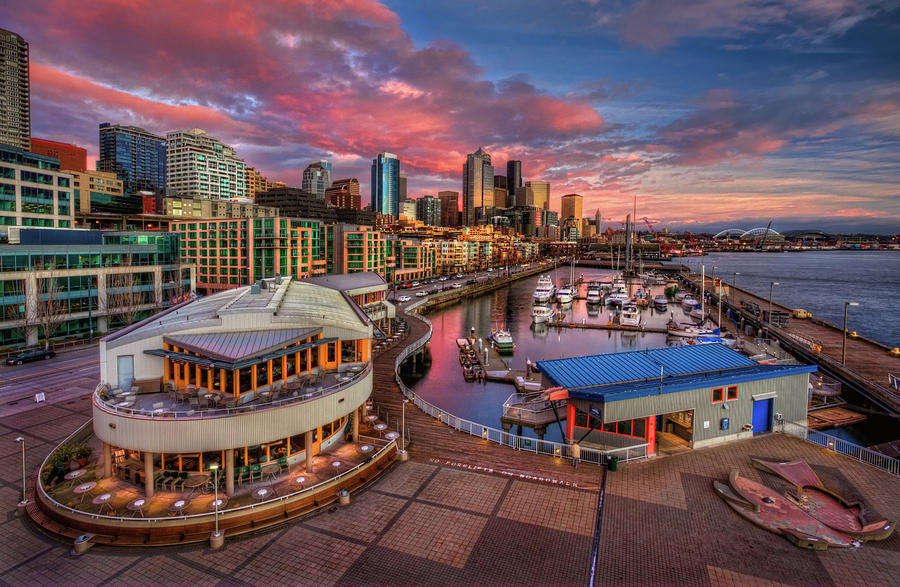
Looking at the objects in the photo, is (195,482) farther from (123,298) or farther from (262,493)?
Answer: (123,298)

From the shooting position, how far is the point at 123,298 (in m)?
53.6

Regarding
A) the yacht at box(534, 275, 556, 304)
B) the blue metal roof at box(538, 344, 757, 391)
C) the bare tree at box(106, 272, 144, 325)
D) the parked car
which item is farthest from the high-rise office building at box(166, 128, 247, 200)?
the blue metal roof at box(538, 344, 757, 391)

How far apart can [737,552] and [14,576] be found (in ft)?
74.1

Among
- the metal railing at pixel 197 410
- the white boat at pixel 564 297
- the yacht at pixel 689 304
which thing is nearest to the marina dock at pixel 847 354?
the yacht at pixel 689 304

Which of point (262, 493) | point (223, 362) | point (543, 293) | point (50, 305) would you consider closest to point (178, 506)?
point (262, 493)

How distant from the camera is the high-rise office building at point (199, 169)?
180250mm

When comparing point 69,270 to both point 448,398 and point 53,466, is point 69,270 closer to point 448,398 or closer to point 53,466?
point 53,466

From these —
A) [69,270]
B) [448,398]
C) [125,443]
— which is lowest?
[448,398]

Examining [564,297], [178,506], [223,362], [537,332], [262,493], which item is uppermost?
[223,362]

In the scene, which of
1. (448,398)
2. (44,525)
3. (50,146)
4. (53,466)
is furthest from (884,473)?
(50,146)

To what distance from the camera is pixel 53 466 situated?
18.5m

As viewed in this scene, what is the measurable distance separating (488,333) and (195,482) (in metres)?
53.4

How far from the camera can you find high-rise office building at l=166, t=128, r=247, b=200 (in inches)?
7096

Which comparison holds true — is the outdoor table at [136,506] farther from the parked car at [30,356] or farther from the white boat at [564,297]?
the white boat at [564,297]
